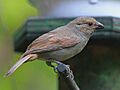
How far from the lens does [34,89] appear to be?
170 inches

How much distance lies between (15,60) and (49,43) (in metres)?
1.29

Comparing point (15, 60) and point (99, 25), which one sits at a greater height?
point (99, 25)

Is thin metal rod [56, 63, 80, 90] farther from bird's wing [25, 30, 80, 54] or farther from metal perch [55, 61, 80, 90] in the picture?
bird's wing [25, 30, 80, 54]

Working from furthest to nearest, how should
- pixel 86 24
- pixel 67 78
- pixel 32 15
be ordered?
pixel 32 15
pixel 86 24
pixel 67 78

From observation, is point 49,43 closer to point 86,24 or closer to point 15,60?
point 86,24

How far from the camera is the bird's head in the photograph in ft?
10.1

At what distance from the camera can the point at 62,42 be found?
3.08m

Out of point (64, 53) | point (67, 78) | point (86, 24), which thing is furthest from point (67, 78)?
point (86, 24)

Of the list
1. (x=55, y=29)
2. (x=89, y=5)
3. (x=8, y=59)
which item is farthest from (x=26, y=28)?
(x=8, y=59)

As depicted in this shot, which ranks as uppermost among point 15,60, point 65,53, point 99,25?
point 99,25

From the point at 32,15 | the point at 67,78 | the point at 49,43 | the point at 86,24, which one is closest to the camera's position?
the point at 67,78

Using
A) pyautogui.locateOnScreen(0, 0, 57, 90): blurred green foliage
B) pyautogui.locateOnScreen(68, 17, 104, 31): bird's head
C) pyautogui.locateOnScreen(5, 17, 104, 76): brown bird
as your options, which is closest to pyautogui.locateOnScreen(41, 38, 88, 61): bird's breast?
pyautogui.locateOnScreen(5, 17, 104, 76): brown bird

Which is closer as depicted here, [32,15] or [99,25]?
[99,25]

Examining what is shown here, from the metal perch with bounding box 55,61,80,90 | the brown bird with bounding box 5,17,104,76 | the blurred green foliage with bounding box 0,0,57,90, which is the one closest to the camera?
the metal perch with bounding box 55,61,80,90
